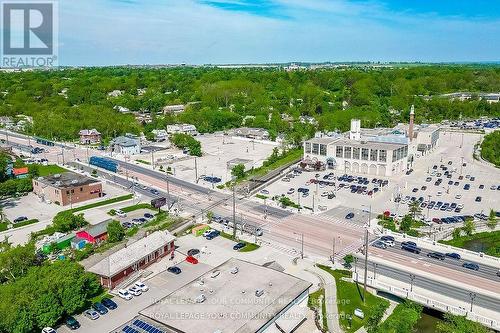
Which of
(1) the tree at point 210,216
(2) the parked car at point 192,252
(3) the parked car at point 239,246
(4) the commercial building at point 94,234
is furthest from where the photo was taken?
(1) the tree at point 210,216

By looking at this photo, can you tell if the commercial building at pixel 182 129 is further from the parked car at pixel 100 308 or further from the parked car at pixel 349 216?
the parked car at pixel 100 308

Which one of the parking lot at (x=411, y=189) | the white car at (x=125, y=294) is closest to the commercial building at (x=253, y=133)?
the parking lot at (x=411, y=189)

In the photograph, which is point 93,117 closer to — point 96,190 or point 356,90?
point 96,190

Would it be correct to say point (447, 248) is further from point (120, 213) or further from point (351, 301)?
point (120, 213)

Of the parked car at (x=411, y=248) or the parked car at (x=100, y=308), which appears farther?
the parked car at (x=411, y=248)

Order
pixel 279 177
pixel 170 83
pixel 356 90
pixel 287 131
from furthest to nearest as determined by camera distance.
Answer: pixel 170 83, pixel 356 90, pixel 287 131, pixel 279 177

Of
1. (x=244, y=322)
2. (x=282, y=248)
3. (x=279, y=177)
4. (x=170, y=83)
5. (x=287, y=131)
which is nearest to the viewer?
Answer: (x=244, y=322)

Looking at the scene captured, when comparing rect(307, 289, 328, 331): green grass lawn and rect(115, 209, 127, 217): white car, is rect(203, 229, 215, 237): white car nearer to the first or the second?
rect(115, 209, 127, 217): white car

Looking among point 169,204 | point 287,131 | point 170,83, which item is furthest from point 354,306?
point 170,83
